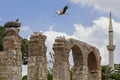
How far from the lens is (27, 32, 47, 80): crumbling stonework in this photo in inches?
917

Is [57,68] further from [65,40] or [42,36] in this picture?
[42,36]

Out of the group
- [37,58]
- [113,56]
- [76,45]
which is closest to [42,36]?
[37,58]

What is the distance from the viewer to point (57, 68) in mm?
26250

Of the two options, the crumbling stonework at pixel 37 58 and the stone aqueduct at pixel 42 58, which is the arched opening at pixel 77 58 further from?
the crumbling stonework at pixel 37 58

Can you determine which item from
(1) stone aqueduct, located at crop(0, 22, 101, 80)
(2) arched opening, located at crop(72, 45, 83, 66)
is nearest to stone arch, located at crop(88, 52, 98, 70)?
(1) stone aqueduct, located at crop(0, 22, 101, 80)

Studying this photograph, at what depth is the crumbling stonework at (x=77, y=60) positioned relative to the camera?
2622cm

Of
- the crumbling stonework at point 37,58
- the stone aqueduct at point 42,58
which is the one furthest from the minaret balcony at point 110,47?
the crumbling stonework at point 37,58

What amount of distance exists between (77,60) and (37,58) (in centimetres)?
621

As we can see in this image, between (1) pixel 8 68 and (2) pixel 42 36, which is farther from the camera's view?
(2) pixel 42 36

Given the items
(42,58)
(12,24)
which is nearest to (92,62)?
(42,58)

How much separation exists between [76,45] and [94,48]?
321 centimetres

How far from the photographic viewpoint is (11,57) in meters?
19.8

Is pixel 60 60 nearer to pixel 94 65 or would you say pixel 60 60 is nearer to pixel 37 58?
pixel 37 58

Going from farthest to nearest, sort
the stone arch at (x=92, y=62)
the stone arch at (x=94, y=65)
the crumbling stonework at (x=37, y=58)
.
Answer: the stone arch at (x=92, y=62), the stone arch at (x=94, y=65), the crumbling stonework at (x=37, y=58)
